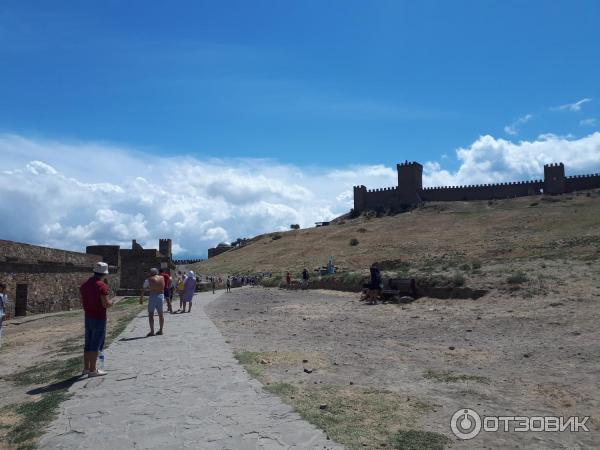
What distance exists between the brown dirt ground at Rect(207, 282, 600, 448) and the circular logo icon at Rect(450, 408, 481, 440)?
0.09m

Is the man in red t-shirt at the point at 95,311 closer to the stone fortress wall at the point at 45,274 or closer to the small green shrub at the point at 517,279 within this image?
the small green shrub at the point at 517,279

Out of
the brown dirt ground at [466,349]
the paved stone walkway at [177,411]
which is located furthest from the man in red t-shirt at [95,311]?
the brown dirt ground at [466,349]

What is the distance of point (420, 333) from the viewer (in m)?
12.4

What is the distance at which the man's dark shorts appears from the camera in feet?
24.1

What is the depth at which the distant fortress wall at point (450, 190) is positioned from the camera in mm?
85812

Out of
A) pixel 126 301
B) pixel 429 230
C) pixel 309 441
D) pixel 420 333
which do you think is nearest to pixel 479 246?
pixel 429 230

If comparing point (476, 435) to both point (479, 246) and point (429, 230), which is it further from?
point (429, 230)

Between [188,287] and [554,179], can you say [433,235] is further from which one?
[188,287]

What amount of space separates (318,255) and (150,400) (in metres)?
55.9

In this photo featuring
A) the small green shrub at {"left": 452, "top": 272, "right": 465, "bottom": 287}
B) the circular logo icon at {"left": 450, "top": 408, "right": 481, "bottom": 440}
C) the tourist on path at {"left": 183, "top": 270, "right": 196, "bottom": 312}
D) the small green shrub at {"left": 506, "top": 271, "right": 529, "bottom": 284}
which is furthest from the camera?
the small green shrub at {"left": 452, "top": 272, "right": 465, "bottom": 287}

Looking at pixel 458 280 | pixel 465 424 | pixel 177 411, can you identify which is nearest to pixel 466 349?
pixel 465 424

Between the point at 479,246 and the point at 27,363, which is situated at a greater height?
the point at 479,246

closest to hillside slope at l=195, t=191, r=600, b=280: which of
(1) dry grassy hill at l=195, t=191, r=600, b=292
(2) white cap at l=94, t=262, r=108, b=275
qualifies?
(1) dry grassy hill at l=195, t=191, r=600, b=292

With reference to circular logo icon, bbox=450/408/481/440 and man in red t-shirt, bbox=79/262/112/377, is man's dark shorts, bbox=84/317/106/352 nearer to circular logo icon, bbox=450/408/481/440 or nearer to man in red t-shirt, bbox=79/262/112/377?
man in red t-shirt, bbox=79/262/112/377
